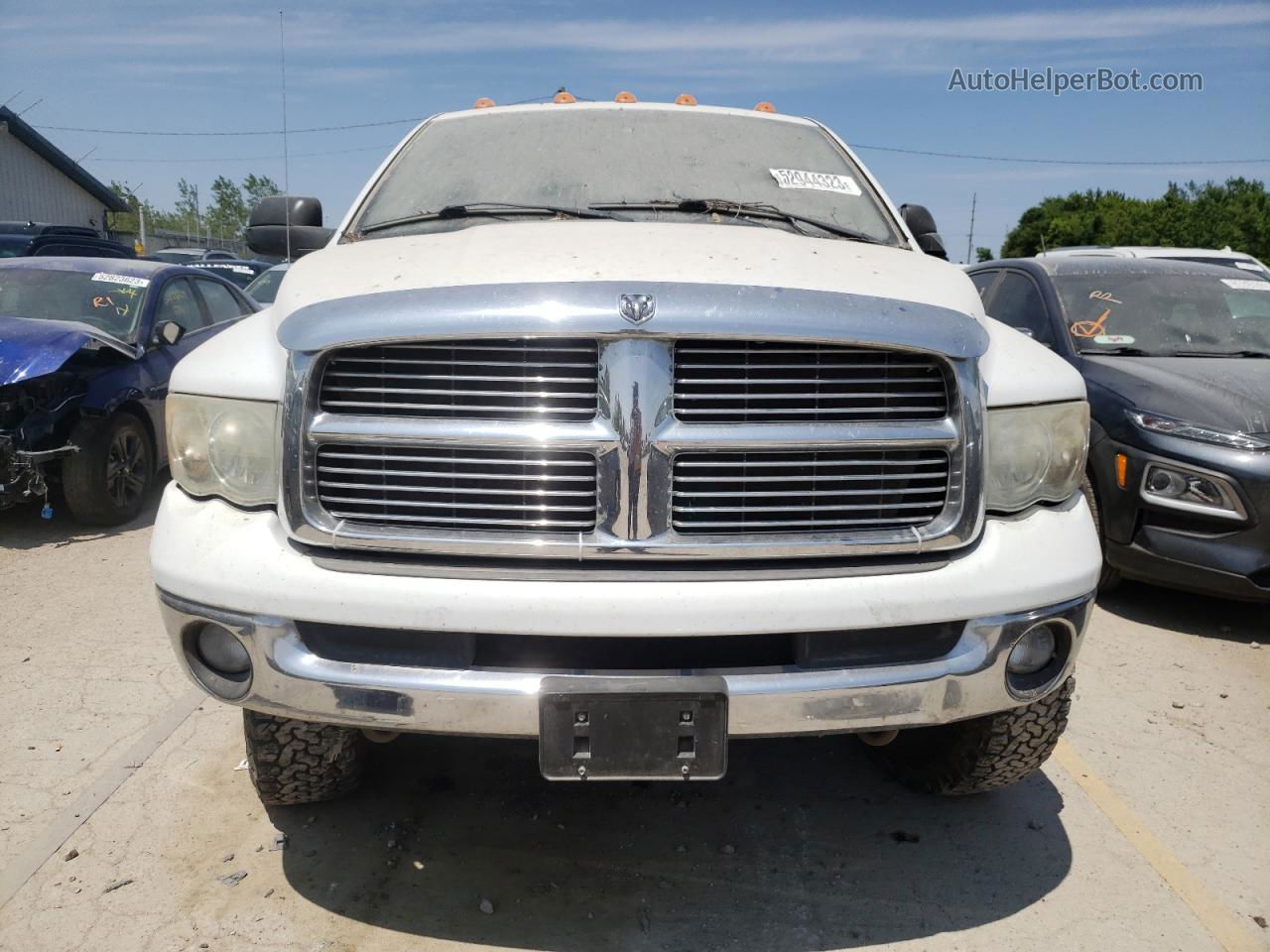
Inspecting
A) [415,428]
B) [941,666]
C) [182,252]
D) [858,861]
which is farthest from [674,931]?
[182,252]

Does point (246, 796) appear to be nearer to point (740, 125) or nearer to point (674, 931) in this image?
point (674, 931)

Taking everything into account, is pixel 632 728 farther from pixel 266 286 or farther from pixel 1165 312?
pixel 266 286

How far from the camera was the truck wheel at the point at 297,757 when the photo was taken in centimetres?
260

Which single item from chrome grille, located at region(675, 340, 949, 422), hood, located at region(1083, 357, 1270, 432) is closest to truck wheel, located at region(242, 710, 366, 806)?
chrome grille, located at region(675, 340, 949, 422)

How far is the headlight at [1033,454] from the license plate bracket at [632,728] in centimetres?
85

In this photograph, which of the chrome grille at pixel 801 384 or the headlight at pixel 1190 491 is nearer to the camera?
the chrome grille at pixel 801 384

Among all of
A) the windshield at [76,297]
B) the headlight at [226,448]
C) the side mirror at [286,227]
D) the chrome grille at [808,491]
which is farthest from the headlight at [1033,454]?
the windshield at [76,297]

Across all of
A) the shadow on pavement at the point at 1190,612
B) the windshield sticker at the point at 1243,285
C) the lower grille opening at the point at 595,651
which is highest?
the windshield sticker at the point at 1243,285

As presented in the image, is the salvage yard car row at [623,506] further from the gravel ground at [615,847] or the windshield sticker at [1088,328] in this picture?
the windshield sticker at [1088,328]

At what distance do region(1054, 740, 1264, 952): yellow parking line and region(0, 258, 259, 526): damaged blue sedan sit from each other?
5.27 meters

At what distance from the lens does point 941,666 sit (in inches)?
87.4

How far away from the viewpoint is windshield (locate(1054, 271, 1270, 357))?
5.31 metres

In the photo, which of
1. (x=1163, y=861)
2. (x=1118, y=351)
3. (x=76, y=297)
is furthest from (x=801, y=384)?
(x=76, y=297)

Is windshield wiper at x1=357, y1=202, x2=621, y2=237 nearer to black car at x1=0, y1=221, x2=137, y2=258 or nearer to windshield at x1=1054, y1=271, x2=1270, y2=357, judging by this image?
windshield at x1=1054, y1=271, x2=1270, y2=357
